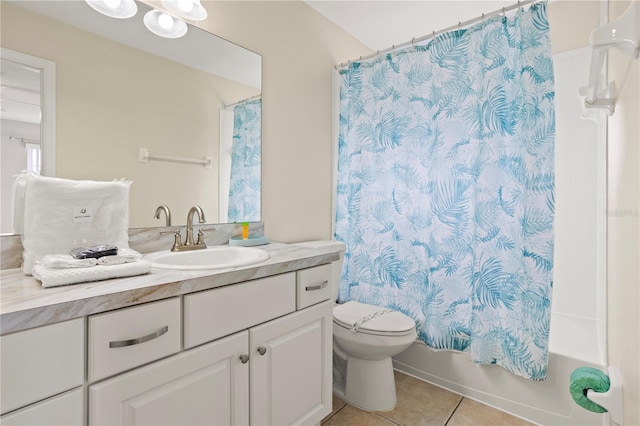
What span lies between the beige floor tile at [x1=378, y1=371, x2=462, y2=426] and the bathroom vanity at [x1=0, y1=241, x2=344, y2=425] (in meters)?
0.55

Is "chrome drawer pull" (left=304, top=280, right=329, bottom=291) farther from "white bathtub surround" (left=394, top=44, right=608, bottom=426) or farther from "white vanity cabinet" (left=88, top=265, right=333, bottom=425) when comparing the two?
"white bathtub surround" (left=394, top=44, right=608, bottom=426)

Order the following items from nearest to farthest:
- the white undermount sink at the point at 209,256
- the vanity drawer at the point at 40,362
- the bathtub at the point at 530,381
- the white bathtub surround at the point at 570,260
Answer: the vanity drawer at the point at 40,362 → the white undermount sink at the point at 209,256 → the bathtub at the point at 530,381 → the white bathtub surround at the point at 570,260

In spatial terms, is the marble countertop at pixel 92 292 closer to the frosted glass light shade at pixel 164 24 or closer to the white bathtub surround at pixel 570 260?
the frosted glass light shade at pixel 164 24

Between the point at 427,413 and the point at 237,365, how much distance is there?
4.05ft

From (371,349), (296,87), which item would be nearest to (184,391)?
(371,349)

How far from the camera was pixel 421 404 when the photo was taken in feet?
6.02

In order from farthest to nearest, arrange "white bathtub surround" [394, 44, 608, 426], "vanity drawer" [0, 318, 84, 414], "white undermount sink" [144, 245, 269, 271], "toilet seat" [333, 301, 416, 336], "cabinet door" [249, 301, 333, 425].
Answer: "white bathtub surround" [394, 44, 608, 426] → "toilet seat" [333, 301, 416, 336] → "white undermount sink" [144, 245, 269, 271] → "cabinet door" [249, 301, 333, 425] → "vanity drawer" [0, 318, 84, 414]

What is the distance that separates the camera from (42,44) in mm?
1175

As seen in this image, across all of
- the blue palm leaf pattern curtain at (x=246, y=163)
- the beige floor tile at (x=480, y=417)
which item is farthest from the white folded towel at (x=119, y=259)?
the beige floor tile at (x=480, y=417)

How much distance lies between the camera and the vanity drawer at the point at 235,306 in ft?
3.25

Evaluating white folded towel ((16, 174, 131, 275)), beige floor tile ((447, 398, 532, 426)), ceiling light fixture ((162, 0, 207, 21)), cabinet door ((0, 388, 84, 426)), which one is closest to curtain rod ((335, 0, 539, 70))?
ceiling light fixture ((162, 0, 207, 21))

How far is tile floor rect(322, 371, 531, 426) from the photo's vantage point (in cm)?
168

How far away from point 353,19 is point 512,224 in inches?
72.2

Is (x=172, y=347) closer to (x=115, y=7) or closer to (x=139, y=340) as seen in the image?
(x=139, y=340)
